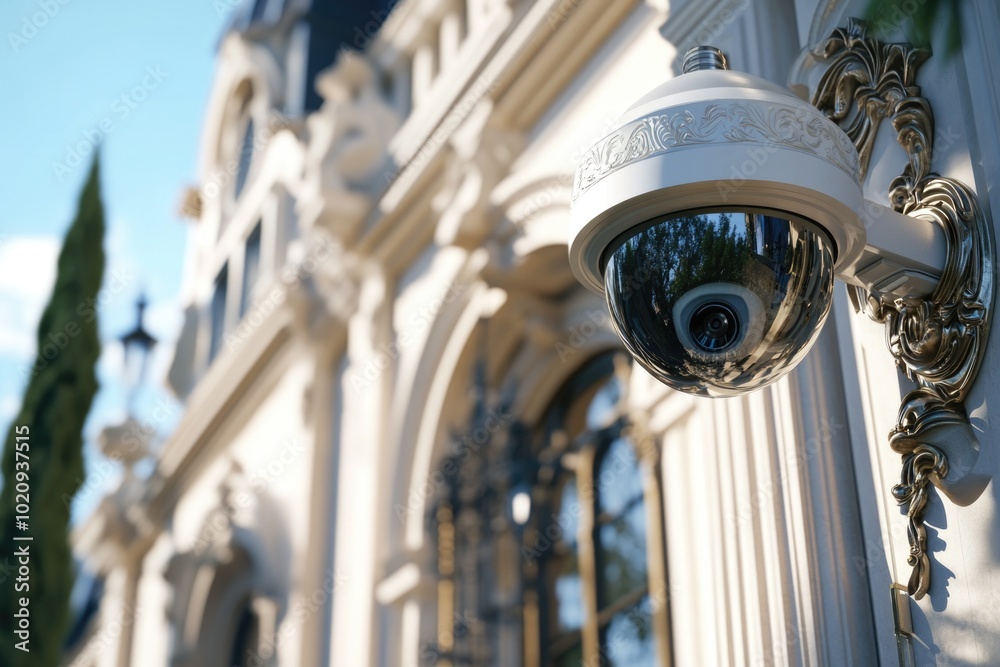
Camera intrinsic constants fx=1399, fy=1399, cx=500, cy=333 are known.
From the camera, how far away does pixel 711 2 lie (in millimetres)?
5039

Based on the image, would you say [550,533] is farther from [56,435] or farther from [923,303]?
[56,435]

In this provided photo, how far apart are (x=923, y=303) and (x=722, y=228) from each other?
0.98 metres

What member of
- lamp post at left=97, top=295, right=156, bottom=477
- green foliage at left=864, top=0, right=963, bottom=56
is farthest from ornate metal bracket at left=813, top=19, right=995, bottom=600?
lamp post at left=97, top=295, right=156, bottom=477

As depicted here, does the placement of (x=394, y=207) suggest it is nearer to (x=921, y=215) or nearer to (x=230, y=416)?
(x=230, y=416)

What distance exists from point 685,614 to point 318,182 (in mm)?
4151

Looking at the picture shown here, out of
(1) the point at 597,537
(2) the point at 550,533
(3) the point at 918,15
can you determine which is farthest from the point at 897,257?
(2) the point at 550,533

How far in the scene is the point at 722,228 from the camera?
269 centimetres

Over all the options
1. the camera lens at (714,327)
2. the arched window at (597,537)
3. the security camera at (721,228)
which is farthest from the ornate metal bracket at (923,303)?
the arched window at (597,537)

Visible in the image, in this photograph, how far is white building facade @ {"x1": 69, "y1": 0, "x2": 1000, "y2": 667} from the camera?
3738 millimetres

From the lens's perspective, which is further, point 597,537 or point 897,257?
point 597,537

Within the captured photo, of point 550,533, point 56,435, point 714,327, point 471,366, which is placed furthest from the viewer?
point 56,435

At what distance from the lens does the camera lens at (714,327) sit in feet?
8.77

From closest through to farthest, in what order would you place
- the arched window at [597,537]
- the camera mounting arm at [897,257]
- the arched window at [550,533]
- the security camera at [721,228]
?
1. the security camera at [721,228]
2. the camera mounting arm at [897,257]
3. the arched window at [597,537]
4. the arched window at [550,533]

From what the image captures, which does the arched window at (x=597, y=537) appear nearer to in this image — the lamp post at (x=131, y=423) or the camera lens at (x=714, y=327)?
the camera lens at (x=714, y=327)
